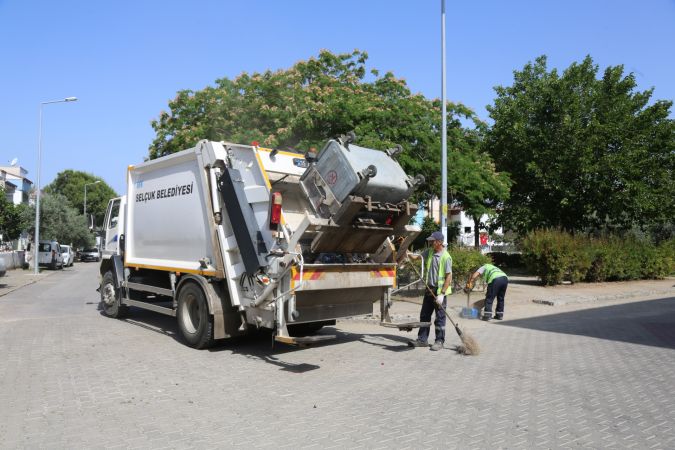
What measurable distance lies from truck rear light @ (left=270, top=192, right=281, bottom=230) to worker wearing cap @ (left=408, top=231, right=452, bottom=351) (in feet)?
8.77

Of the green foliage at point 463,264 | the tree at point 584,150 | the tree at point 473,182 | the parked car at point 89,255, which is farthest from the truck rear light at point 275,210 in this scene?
the parked car at point 89,255

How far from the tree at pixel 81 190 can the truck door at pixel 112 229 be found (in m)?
60.0

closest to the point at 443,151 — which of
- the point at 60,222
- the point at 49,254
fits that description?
the point at 49,254

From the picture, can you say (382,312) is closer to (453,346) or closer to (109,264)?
(453,346)

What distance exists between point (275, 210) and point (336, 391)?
2.32 meters

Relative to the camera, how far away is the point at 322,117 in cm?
1561

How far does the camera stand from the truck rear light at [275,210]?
22.4 ft

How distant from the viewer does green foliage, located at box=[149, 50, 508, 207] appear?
15.6 m

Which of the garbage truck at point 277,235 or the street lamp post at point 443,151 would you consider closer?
the garbage truck at point 277,235

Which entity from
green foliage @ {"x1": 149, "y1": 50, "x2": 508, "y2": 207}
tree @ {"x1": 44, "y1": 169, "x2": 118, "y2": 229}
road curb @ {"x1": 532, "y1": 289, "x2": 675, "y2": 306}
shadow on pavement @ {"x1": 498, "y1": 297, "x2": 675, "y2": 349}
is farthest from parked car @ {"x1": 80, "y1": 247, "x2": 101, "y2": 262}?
shadow on pavement @ {"x1": 498, "y1": 297, "x2": 675, "y2": 349}

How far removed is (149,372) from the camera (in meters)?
6.59

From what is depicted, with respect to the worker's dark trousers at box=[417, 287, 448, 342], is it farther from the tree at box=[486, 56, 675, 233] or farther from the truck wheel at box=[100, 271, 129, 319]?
the tree at box=[486, 56, 675, 233]

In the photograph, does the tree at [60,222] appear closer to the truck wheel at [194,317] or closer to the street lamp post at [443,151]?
the street lamp post at [443,151]

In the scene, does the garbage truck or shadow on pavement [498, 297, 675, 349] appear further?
shadow on pavement [498, 297, 675, 349]
